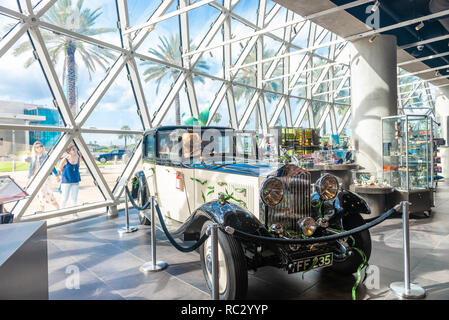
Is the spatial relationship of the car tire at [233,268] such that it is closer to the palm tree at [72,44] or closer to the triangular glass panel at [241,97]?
the palm tree at [72,44]

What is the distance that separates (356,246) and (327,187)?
0.70 metres

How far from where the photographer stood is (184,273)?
3.23 metres

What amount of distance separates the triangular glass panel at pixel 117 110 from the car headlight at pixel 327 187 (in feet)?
16.9

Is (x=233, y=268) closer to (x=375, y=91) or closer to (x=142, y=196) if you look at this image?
(x=142, y=196)

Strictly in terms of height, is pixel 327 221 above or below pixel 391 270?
above

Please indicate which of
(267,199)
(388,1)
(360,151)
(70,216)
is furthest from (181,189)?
(388,1)

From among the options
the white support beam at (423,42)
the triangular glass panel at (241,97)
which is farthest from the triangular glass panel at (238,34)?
the white support beam at (423,42)

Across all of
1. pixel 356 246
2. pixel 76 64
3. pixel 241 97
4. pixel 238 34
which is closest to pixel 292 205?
pixel 356 246

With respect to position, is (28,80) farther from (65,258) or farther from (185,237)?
(185,237)

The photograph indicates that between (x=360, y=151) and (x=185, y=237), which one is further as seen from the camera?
(x=360, y=151)

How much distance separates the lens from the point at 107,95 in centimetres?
666

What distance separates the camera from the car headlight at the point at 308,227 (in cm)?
265
